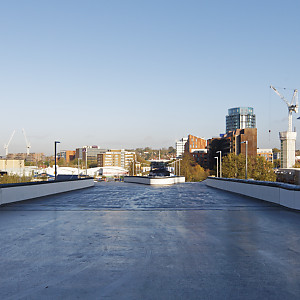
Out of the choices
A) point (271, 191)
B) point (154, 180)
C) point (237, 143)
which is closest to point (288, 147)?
point (237, 143)

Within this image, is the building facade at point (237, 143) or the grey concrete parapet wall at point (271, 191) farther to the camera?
the building facade at point (237, 143)

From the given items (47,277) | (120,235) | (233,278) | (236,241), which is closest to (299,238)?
(236,241)

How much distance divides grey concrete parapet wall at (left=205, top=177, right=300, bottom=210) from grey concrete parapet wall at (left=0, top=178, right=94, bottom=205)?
15.2m

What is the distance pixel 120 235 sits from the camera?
9.93 meters

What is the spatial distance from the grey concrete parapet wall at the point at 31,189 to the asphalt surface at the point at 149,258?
649cm

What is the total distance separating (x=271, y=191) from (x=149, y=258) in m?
14.3

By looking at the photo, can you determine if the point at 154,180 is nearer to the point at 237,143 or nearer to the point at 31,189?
the point at 31,189

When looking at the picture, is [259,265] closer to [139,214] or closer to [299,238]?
[299,238]

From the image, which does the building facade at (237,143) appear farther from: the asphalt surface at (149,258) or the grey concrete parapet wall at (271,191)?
the asphalt surface at (149,258)

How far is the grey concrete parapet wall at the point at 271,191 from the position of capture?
16.2m

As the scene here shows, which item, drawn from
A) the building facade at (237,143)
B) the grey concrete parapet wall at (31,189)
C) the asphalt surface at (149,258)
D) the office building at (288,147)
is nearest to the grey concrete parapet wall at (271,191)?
the asphalt surface at (149,258)

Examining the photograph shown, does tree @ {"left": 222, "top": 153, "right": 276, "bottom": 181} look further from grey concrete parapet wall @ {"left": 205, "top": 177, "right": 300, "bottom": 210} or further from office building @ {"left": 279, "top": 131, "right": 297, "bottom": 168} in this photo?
office building @ {"left": 279, "top": 131, "right": 297, "bottom": 168}

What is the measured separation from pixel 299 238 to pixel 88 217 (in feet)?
26.9

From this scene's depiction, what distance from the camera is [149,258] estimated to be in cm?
733
